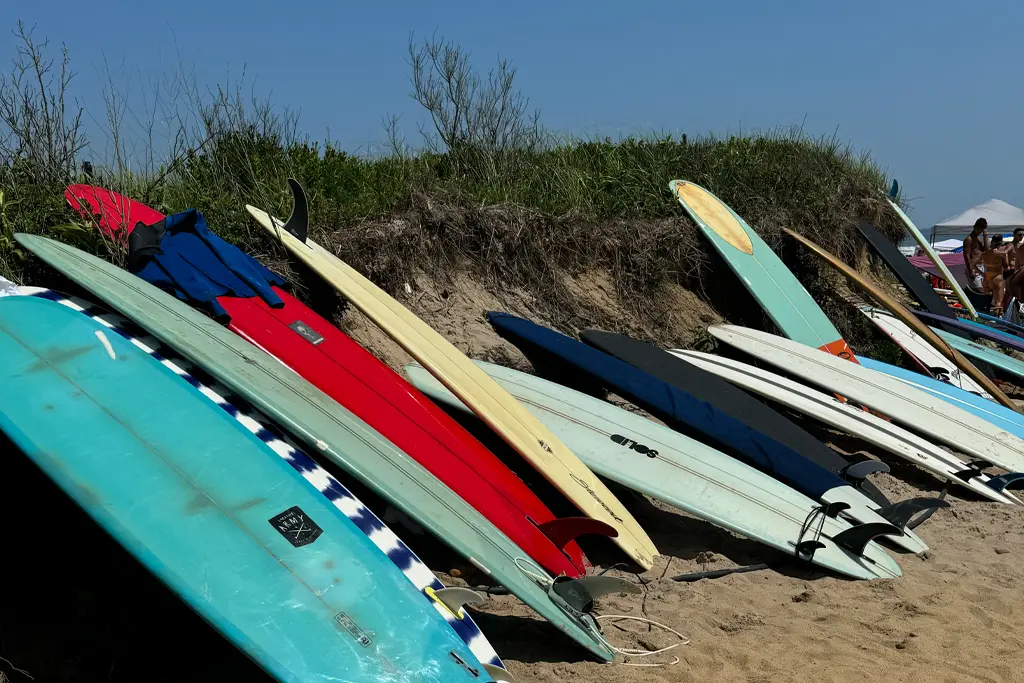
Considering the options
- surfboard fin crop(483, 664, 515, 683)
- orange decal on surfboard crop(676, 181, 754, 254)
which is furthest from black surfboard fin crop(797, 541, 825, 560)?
orange decal on surfboard crop(676, 181, 754, 254)

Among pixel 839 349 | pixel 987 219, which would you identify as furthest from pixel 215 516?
pixel 987 219

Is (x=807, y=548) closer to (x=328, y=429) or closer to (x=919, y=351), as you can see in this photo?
(x=328, y=429)

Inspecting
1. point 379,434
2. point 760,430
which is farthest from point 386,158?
point 379,434

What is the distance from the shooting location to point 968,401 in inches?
251

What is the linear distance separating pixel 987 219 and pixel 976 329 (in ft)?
42.4

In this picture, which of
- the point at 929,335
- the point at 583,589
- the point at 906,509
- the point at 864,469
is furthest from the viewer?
the point at 929,335

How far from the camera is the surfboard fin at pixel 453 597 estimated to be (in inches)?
105

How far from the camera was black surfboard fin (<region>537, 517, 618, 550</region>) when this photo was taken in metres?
3.31

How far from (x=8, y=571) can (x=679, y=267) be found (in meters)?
5.79

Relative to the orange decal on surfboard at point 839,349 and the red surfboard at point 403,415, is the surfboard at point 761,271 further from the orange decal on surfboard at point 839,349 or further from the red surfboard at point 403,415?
the red surfboard at point 403,415

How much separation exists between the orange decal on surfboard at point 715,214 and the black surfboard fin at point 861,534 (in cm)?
412

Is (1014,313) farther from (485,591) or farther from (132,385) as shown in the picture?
(132,385)

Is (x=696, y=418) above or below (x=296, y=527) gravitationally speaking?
above

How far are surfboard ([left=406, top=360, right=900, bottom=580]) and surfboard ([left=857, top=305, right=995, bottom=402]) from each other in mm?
3259
